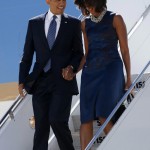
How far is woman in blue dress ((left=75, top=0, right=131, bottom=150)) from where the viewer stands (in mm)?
3498

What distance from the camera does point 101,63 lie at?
3561 mm

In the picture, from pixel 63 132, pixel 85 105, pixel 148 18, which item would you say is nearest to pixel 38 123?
pixel 63 132

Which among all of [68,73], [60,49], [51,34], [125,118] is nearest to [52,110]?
[68,73]

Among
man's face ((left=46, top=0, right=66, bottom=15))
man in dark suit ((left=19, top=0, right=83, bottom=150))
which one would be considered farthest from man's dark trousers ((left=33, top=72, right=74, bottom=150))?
man's face ((left=46, top=0, right=66, bottom=15))

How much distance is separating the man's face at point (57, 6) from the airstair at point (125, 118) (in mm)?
771

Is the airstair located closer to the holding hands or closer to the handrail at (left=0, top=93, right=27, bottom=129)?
the handrail at (left=0, top=93, right=27, bottom=129)

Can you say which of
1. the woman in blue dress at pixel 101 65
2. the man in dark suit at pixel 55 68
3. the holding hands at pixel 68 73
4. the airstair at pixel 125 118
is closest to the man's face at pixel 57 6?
the man in dark suit at pixel 55 68

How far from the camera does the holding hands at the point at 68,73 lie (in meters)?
3.84

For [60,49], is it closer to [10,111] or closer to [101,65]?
[101,65]

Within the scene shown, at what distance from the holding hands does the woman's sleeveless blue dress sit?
0.21 m

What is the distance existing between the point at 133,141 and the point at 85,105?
1.53 feet

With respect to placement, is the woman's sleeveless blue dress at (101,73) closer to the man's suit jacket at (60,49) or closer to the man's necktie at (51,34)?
the man's suit jacket at (60,49)

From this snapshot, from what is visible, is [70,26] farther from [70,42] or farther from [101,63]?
[101,63]

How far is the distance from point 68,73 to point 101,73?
37cm
